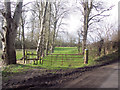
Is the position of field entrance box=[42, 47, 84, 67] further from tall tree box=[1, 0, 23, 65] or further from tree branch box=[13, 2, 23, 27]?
tree branch box=[13, 2, 23, 27]

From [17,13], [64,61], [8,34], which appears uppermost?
[17,13]

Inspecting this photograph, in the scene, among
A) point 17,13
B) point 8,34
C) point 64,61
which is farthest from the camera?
A: point 64,61

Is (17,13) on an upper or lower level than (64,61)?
upper

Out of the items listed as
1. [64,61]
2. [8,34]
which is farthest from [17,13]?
[64,61]

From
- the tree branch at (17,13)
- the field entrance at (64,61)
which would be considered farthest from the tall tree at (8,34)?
the field entrance at (64,61)

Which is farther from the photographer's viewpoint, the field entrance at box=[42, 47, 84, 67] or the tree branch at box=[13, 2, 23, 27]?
the field entrance at box=[42, 47, 84, 67]

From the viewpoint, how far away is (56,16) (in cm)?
2561

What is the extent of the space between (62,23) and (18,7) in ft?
72.5

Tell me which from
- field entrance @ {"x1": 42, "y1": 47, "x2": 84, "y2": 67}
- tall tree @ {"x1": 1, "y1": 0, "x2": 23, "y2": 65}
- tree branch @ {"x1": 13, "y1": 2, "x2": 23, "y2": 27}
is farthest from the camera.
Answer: field entrance @ {"x1": 42, "y1": 47, "x2": 84, "y2": 67}

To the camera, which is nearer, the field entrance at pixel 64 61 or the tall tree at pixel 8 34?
the tall tree at pixel 8 34

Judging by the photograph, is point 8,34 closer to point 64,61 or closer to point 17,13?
point 17,13

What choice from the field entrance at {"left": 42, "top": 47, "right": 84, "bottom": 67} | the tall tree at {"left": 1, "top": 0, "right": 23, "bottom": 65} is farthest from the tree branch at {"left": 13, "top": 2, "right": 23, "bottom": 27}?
the field entrance at {"left": 42, "top": 47, "right": 84, "bottom": 67}

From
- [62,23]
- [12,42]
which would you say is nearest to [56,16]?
[62,23]

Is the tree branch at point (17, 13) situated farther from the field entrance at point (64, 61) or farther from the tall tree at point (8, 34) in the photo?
the field entrance at point (64, 61)
